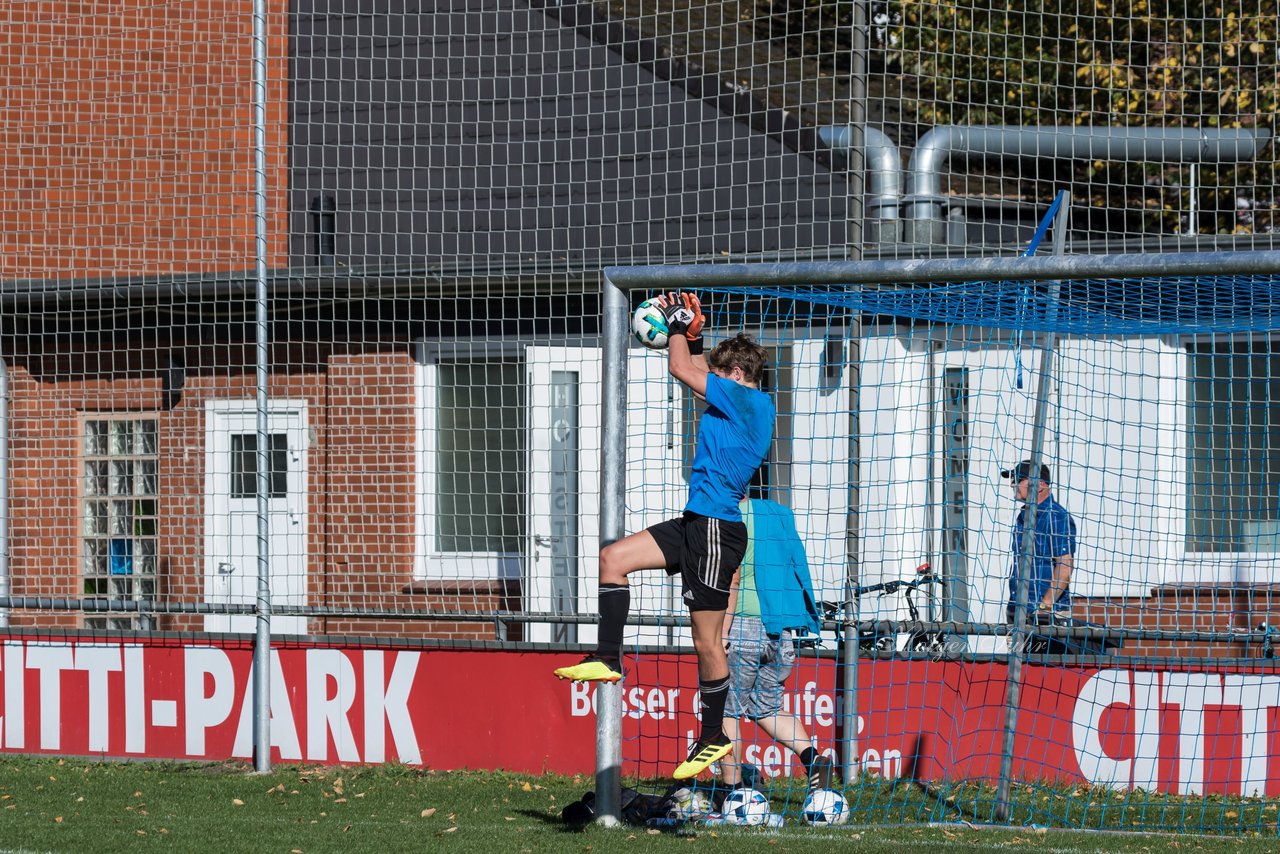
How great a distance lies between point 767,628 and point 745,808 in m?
0.92

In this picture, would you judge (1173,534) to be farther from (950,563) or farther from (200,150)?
(200,150)

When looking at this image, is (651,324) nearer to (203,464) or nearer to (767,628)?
(767,628)

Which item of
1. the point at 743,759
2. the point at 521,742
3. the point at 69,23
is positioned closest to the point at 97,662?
the point at 521,742

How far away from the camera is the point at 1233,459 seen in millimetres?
10305

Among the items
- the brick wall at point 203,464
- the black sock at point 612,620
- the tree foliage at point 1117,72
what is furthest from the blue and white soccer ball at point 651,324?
the tree foliage at point 1117,72

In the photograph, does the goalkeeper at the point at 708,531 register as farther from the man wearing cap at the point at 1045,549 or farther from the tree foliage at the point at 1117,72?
the tree foliage at the point at 1117,72

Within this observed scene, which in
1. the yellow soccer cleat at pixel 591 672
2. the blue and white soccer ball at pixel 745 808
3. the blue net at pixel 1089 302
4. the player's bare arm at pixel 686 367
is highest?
the blue net at pixel 1089 302

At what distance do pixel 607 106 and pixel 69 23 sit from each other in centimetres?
418

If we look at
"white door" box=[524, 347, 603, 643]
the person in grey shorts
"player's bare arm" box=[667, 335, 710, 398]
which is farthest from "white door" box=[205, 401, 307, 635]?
"player's bare arm" box=[667, 335, 710, 398]

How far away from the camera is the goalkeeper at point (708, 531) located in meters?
6.54

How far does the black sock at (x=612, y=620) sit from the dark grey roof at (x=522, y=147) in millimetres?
4567

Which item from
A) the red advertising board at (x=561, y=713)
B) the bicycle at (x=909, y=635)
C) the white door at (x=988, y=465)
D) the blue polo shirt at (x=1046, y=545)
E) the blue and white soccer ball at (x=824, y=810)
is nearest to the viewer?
the blue and white soccer ball at (x=824, y=810)

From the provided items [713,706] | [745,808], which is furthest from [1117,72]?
[713,706]

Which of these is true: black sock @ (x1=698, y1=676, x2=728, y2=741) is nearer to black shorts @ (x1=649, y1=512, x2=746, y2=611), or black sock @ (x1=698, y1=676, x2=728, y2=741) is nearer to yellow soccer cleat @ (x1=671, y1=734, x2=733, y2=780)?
yellow soccer cleat @ (x1=671, y1=734, x2=733, y2=780)
